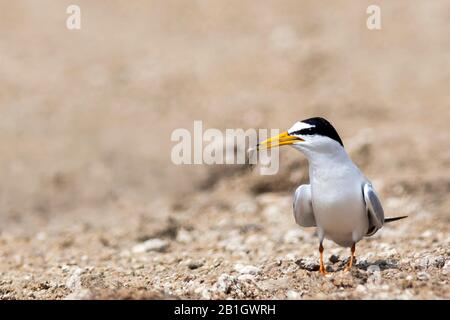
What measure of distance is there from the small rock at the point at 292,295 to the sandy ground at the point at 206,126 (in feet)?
0.07

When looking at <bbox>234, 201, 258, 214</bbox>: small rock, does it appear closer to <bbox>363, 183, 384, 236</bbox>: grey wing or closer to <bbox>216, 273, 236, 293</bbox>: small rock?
<bbox>363, 183, 384, 236</bbox>: grey wing

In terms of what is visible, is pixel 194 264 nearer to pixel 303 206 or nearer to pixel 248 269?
pixel 248 269

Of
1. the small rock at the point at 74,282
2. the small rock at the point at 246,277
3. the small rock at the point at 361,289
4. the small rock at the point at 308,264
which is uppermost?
the small rock at the point at 361,289

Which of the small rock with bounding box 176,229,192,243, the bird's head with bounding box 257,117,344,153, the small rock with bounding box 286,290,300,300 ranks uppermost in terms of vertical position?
the bird's head with bounding box 257,117,344,153

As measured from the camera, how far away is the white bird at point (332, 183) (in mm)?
5594

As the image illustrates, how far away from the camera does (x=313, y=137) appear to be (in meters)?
5.58

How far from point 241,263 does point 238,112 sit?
17.0 feet

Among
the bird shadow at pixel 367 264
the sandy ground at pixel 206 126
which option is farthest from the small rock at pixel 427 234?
the bird shadow at pixel 367 264

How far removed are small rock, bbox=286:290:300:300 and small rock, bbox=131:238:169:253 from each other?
2908mm

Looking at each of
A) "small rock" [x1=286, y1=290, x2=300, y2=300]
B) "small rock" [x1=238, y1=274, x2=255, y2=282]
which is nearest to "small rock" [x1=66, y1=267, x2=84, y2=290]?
"small rock" [x1=238, y1=274, x2=255, y2=282]

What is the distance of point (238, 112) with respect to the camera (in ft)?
38.9

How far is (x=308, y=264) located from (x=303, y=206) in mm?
426

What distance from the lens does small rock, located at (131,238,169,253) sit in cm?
801

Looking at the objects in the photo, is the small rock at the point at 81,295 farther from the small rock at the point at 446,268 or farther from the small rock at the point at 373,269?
the small rock at the point at 446,268
